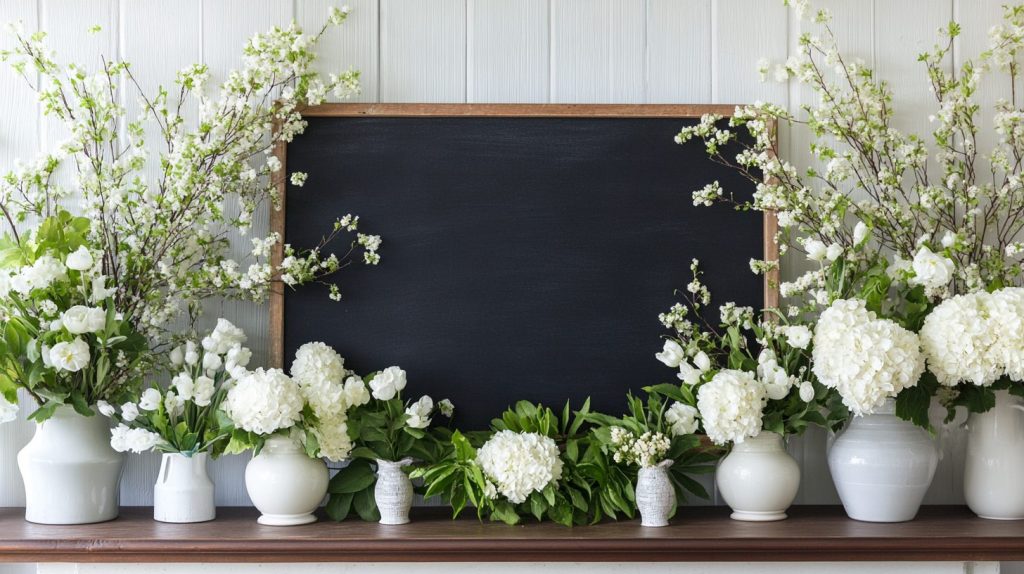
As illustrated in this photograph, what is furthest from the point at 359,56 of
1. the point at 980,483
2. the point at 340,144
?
the point at 980,483

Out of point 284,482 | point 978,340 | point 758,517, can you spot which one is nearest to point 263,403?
point 284,482

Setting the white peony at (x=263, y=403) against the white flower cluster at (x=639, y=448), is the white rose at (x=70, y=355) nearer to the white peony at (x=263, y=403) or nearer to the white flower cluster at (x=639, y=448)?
the white peony at (x=263, y=403)

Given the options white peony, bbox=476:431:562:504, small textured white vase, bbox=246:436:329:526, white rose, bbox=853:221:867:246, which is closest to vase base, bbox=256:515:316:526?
small textured white vase, bbox=246:436:329:526

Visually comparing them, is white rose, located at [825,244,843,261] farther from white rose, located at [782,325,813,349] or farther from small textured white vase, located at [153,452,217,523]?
small textured white vase, located at [153,452,217,523]

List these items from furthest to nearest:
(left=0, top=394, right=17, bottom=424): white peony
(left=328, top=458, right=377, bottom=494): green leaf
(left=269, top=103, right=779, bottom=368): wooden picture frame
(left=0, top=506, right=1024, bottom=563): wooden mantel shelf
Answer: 1. (left=269, top=103, right=779, bottom=368): wooden picture frame
2. (left=328, top=458, right=377, bottom=494): green leaf
3. (left=0, top=394, right=17, bottom=424): white peony
4. (left=0, top=506, right=1024, bottom=563): wooden mantel shelf

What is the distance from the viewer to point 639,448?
1.67m

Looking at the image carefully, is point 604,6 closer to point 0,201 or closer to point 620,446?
point 620,446

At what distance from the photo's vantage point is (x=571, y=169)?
197 centimetres

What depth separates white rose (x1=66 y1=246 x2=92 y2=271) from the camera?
1.66 metres

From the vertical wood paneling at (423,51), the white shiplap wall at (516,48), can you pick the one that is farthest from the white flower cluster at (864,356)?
the vertical wood paneling at (423,51)

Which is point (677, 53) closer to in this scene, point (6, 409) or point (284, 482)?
point (284, 482)

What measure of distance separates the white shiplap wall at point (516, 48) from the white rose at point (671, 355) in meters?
0.38

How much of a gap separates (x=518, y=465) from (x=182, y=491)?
0.65m

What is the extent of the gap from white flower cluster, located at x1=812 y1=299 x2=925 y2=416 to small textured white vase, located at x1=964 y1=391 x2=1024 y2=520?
0.81 ft
